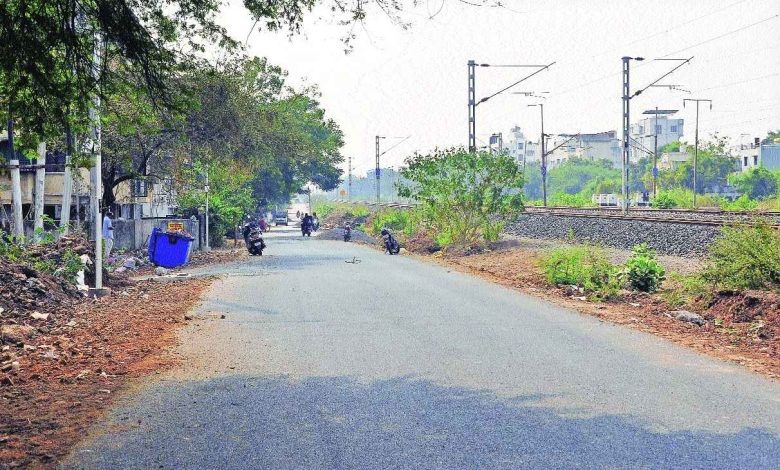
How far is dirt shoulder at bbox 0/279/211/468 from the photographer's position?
22.7ft

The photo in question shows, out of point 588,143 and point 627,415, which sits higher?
point 588,143

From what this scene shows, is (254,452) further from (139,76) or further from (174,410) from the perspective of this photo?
(139,76)

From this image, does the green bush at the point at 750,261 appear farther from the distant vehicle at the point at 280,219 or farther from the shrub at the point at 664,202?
the distant vehicle at the point at 280,219

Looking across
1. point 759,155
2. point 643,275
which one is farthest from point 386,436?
point 759,155

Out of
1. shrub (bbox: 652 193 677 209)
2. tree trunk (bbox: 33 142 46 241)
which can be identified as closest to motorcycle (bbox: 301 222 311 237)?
shrub (bbox: 652 193 677 209)

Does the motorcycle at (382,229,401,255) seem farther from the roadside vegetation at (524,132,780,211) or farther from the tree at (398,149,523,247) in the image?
the roadside vegetation at (524,132,780,211)

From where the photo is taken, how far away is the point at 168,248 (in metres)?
27.5

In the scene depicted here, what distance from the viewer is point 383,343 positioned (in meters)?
11.2

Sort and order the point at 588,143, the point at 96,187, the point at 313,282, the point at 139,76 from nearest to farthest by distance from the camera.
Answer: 1. the point at 139,76
2. the point at 96,187
3. the point at 313,282
4. the point at 588,143

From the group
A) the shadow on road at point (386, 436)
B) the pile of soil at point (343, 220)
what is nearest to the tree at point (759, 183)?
the pile of soil at point (343, 220)

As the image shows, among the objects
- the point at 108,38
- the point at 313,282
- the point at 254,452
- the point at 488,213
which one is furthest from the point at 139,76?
the point at 488,213

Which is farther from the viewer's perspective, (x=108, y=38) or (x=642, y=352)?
(x=642, y=352)

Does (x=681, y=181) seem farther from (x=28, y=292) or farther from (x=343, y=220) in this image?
(x=28, y=292)

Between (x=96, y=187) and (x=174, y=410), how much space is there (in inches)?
450
